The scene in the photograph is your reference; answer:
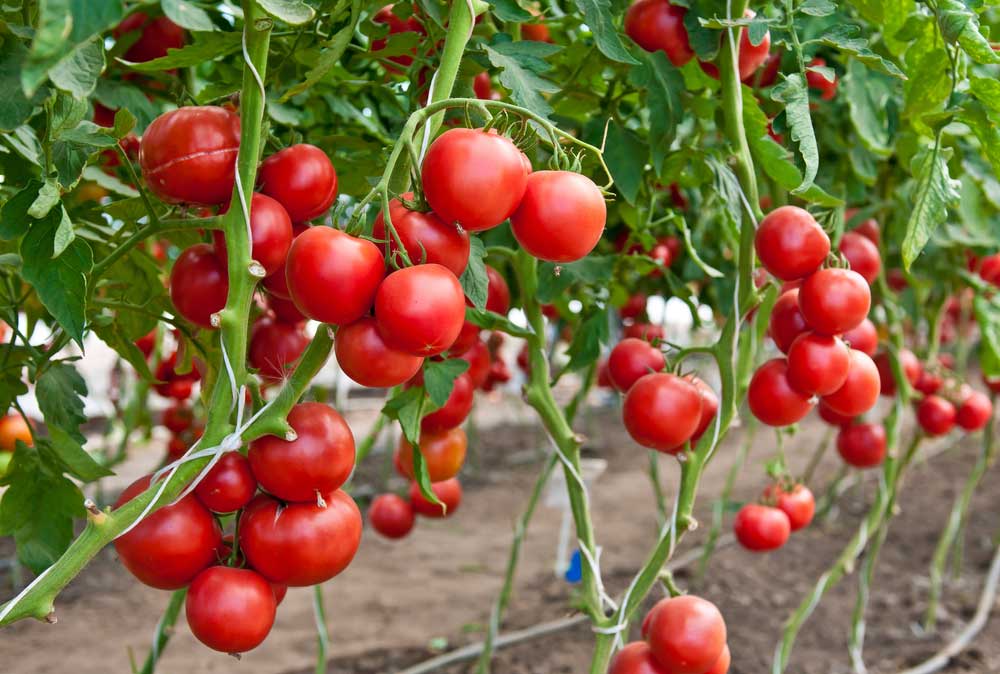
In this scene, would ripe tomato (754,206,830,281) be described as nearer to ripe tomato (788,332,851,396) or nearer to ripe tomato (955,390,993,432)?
ripe tomato (788,332,851,396)

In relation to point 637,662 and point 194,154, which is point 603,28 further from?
→ point 637,662

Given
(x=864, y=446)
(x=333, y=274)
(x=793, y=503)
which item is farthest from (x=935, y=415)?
(x=333, y=274)

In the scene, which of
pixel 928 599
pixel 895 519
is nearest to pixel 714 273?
pixel 928 599

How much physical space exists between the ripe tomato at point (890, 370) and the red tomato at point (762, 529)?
495 mm

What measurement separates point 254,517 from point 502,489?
3.71 m

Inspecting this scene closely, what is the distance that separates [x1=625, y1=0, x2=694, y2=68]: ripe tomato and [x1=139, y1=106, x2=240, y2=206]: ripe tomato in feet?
1.41

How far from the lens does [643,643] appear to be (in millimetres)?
939

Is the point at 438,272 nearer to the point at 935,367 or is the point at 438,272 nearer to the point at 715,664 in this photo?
the point at 715,664

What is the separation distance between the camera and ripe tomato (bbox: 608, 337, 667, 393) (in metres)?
1.04

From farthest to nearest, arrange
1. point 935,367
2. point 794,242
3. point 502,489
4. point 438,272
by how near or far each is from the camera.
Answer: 1. point 502,489
2. point 935,367
3. point 794,242
4. point 438,272

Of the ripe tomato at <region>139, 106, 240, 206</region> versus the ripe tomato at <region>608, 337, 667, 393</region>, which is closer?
the ripe tomato at <region>139, 106, 240, 206</region>

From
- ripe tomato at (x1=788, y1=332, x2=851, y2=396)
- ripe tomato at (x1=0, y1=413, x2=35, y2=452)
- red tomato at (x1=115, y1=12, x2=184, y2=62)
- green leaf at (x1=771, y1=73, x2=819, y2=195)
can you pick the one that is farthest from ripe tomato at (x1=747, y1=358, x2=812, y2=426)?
ripe tomato at (x1=0, y1=413, x2=35, y2=452)

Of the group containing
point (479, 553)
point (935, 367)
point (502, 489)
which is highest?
point (935, 367)

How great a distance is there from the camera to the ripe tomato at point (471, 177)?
54 cm
